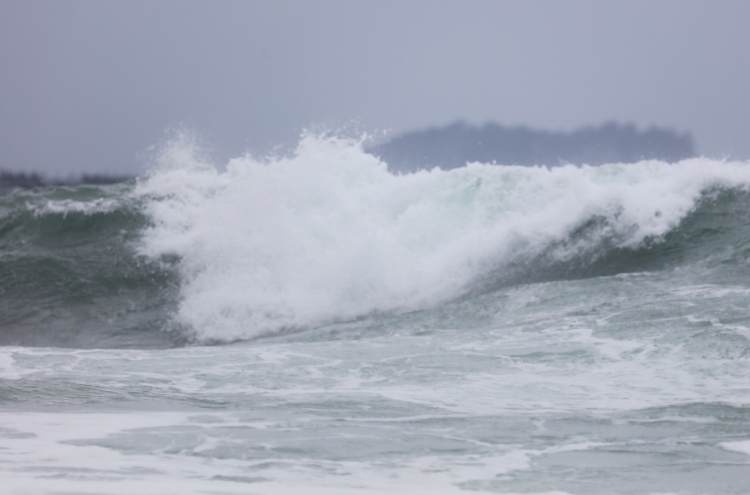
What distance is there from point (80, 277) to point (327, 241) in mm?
3387

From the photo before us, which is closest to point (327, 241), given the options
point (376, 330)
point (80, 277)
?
point (376, 330)

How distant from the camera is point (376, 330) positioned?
8.30 m

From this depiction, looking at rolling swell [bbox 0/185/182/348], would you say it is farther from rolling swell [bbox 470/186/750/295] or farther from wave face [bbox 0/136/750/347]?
rolling swell [bbox 470/186/750/295]

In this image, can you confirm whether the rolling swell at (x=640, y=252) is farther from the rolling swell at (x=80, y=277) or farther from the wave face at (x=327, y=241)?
the rolling swell at (x=80, y=277)

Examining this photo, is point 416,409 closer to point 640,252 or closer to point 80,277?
point 640,252

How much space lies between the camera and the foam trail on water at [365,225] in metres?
9.75

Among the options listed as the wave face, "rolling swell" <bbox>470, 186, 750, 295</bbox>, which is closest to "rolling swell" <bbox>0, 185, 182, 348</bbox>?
the wave face

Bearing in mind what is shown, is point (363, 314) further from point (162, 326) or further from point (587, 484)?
point (587, 484)

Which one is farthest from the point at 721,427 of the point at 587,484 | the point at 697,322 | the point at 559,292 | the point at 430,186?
the point at 430,186

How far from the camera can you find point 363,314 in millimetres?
9227

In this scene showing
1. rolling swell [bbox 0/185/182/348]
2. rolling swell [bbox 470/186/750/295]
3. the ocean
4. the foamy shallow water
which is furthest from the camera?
rolling swell [bbox 470/186/750/295]

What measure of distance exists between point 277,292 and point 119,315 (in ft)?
6.23

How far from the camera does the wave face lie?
9.65 metres

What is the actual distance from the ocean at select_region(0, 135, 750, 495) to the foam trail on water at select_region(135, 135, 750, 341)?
40mm
